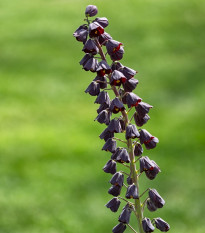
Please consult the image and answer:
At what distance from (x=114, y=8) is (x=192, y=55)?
5617mm

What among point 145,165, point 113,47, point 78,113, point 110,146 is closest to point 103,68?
point 113,47

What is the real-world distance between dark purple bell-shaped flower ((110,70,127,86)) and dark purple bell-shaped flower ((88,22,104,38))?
0.26 meters

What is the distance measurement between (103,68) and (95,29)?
25 cm

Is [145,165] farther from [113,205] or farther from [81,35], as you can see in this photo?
[81,35]

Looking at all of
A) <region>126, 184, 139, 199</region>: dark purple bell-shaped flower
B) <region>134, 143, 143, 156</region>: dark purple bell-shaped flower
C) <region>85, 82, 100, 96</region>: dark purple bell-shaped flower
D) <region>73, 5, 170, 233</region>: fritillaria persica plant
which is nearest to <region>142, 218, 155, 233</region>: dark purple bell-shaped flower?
<region>73, 5, 170, 233</region>: fritillaria persica plant

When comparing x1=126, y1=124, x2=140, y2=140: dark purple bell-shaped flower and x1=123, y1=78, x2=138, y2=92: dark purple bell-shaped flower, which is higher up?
x1=123, y1=78, x2=138, y2=92: dark purple bell-shaped flower

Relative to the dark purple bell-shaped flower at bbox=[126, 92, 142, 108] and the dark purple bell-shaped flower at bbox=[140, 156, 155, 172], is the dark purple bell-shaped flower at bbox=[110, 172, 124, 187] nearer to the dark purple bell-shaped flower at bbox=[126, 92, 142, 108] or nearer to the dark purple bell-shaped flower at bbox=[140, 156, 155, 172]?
the dark purple bell-shaped flower at bbox=[140, 156, 155, 172]

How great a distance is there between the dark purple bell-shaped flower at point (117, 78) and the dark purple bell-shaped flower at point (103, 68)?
0.12 feet

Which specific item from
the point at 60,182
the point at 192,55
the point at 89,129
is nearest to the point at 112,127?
the point at 60,182

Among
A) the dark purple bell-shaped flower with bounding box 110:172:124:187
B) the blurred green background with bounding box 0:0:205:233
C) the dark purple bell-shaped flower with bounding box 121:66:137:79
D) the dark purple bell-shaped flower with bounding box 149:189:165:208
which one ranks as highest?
the blurred green background with bounding box 0:0:205:233

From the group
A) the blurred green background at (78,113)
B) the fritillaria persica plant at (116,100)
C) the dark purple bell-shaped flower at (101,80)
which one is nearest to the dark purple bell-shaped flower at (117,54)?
the fritillaria persica plant at (116,100)

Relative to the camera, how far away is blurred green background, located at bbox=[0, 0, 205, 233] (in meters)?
9.90

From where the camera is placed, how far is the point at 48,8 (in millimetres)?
23234

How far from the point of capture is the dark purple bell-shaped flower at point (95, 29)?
3471 millimetres
